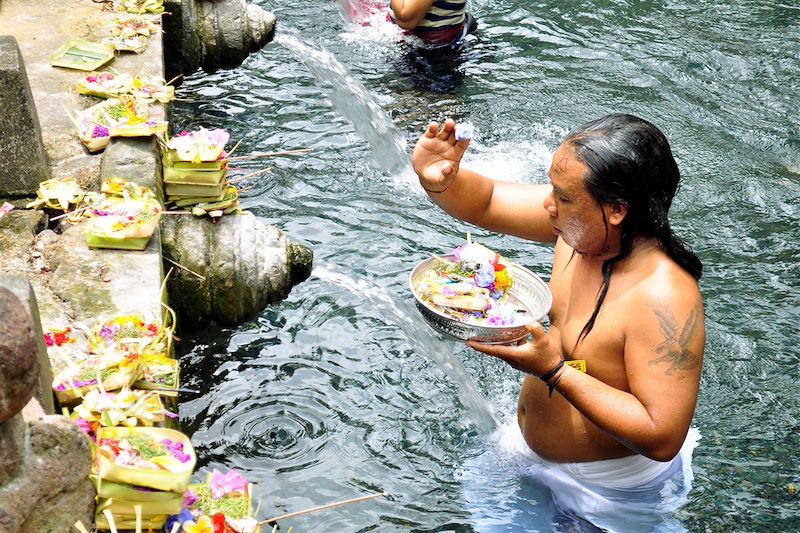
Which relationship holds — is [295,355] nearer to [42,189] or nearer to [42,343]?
[42,189]

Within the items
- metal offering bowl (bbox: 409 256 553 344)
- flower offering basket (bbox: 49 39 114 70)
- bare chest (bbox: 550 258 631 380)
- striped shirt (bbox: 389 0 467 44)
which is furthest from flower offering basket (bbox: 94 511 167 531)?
striped shirt (bbox: 389 0 467 44)

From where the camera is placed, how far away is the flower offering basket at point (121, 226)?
4.16 metres

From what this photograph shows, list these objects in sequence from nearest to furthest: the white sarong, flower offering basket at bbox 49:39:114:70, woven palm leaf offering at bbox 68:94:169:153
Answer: the white sarong, woven palm leaf offering at bbox 68:94:169:153, flower offering basket at bbox 49:39:114:70

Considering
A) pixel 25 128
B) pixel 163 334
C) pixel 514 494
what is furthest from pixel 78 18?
pixel 514 494

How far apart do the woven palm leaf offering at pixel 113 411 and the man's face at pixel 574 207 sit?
58.8 inches

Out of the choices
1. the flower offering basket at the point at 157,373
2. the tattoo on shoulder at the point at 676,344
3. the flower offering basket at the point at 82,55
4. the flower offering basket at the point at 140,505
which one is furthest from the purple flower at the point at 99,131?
the tattoo on shoulder at the point at 676,344

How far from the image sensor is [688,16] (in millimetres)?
9531

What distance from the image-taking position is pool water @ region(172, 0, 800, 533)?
417cm

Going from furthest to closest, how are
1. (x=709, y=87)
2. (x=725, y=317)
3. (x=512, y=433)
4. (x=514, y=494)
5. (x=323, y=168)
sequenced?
1. (x=709, y=87)
2. (x=323, y=168)
3. (x=725, y=317)
4. (x=512, y=433)
5. (x=514, y=494)

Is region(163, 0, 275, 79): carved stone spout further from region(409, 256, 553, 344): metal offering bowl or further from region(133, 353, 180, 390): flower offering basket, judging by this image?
region(409, 256, 553, 344): metal offering bowl

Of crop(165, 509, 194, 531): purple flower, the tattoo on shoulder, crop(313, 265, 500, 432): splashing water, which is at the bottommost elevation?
crop(313, 265, 500, 432): splashing water

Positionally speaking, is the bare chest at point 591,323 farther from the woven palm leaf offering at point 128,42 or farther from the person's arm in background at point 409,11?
the person's arm in background at point 409,11

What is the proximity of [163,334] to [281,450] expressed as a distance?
0.95m

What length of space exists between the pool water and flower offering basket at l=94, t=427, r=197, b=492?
1.11m
